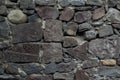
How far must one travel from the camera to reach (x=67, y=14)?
8.43ft

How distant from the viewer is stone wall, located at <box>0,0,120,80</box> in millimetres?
2551

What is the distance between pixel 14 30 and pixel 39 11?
0.95 ft

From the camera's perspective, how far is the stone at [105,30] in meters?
2.61

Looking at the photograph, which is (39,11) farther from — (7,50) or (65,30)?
(7,50)

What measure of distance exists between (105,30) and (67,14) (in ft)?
1.28

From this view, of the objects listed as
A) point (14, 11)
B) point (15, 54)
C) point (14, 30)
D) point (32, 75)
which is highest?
point (14, 11)

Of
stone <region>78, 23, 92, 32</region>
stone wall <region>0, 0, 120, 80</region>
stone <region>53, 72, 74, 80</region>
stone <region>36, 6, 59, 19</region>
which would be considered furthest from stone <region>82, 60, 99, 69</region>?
stone <region>36, 6, 59, 19</region>

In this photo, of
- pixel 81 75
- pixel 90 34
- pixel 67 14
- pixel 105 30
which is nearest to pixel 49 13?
pixel 67 14

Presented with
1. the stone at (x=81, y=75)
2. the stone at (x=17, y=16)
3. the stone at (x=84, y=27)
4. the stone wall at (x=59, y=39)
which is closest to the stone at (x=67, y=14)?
the stone wall at (x=59, y=39)

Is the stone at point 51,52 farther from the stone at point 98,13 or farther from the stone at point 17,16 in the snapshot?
the stone at point 98,13

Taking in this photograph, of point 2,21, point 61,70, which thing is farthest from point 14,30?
point 61,70

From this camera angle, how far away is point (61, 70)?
102 inches

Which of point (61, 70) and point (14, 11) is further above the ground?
point (14, 11)

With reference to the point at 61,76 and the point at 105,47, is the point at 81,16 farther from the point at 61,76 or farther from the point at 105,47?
the point at 61,76
